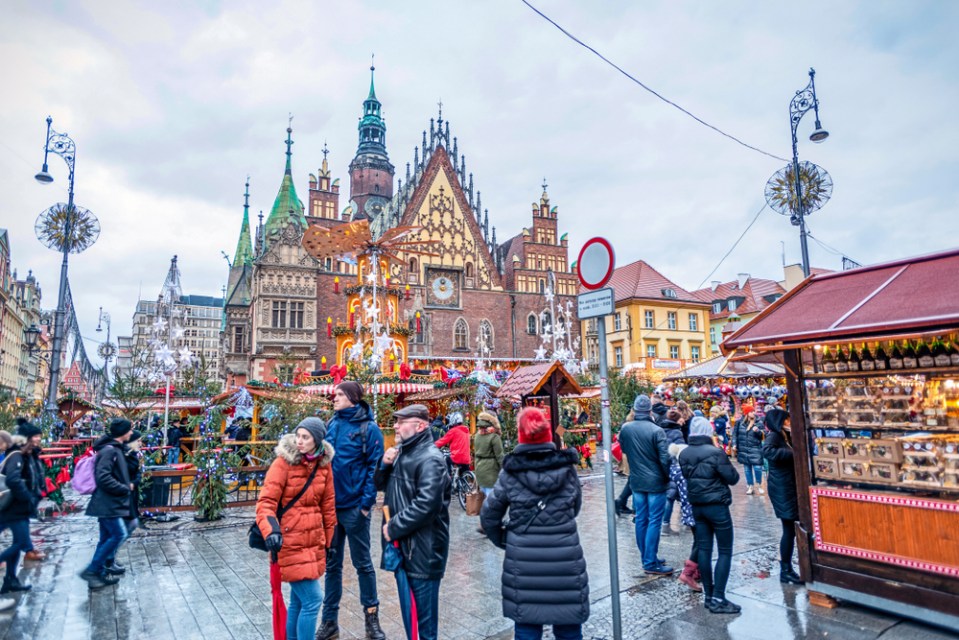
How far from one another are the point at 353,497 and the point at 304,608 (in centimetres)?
99

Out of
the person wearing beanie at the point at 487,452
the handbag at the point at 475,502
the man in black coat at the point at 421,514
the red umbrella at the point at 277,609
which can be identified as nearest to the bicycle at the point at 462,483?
the handbag at the point at 475,502

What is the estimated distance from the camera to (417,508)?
3.34 m

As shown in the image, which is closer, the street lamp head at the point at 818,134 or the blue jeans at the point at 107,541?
the blue jeans at the point at 107,541

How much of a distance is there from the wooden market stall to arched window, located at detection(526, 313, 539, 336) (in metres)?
35.2

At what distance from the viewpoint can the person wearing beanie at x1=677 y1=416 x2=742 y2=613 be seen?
179 inches

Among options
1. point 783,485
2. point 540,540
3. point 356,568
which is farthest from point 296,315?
point 540,540

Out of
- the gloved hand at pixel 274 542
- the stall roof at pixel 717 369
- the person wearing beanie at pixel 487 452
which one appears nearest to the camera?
the gloved hand at pixel 274 542

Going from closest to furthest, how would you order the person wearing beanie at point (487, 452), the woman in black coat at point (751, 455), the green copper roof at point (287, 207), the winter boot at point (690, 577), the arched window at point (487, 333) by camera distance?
the winter boot at point (690, 577), the person wearing beanie at point (487, 452), the woman in black coat at point (751, 455), the green copper roof at point (287, 207), the arched window at point (487, 333)

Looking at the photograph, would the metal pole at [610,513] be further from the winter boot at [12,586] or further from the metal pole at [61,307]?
the metal pole at [61,307]

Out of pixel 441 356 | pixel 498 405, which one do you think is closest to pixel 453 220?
pixel 441 356

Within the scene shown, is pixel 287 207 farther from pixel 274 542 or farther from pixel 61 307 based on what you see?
pixel 274 542

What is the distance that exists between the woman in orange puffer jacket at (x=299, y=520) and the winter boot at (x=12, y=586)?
3725mm

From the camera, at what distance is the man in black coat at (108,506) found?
5.48m

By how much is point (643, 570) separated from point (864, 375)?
114 inches
